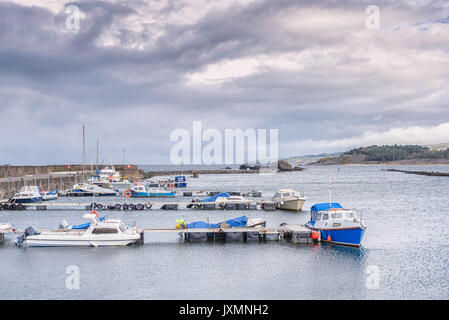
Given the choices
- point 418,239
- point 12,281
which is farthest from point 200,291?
point 418,239

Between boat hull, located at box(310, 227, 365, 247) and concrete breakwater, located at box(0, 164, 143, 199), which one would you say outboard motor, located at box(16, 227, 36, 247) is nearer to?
boat hull, located at box(310, 227, 365, 247)

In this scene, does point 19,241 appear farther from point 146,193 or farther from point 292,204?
point 146,193

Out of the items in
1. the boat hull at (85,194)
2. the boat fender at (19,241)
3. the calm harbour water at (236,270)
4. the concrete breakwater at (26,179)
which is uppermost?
the concrete breakwater at (26,179)

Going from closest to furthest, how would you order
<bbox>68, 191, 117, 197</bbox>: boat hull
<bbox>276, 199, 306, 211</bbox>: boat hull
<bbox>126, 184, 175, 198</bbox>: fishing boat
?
<bbox>276, 199, 306, 211</bbox>: boat hull < <bbox>126, 184, 175, 198</bbox>: fishing boat < <bbox>68, 191, 117, 197</bbox>: boat hull

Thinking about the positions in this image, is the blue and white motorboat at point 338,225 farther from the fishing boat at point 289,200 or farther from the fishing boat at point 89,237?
the fishing boat at point 289,200

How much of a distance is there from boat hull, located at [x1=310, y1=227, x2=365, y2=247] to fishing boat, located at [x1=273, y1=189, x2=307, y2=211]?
27.2 meters

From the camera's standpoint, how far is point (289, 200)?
69.4 metres

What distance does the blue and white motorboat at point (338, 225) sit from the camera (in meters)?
39.9

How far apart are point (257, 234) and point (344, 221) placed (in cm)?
832

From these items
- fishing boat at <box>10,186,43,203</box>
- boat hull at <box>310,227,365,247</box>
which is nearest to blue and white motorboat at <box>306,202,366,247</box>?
boat hull at <box>310,227,365,247</box>

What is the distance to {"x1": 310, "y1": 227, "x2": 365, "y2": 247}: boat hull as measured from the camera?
3972cm

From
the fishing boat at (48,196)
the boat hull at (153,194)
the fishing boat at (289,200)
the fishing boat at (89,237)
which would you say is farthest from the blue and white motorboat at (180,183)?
the fishing boat at (89,237)

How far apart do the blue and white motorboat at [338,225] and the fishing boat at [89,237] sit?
55.3 ft
